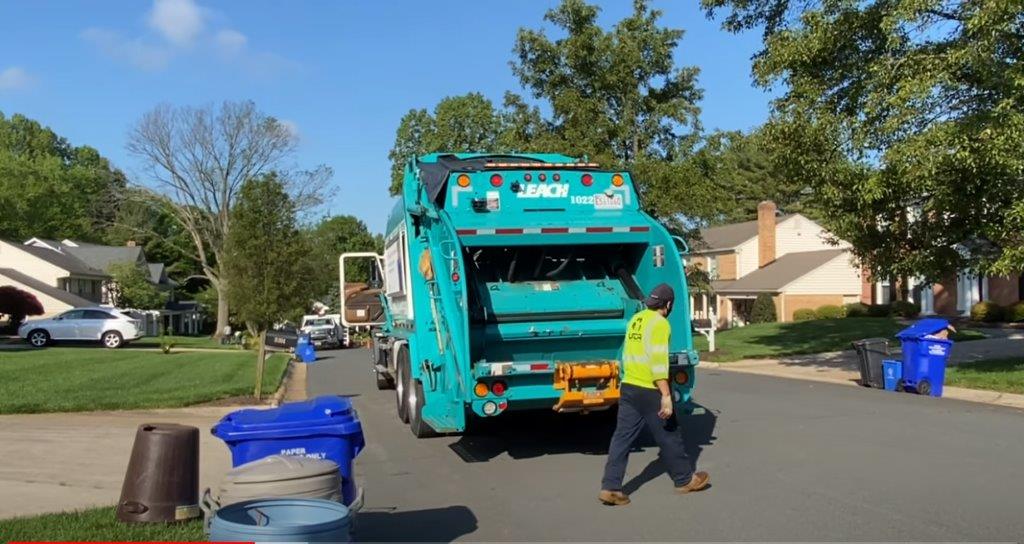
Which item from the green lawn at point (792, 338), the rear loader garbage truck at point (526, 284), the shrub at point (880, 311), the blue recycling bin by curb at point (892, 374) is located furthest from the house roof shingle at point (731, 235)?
the rear loader garbage truck at point (526, 284)

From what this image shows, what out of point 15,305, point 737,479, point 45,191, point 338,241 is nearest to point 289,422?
point 737,479

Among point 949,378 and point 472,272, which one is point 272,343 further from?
point 949,378

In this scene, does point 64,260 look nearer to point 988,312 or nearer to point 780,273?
point 780,273

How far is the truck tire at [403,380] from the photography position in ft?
36.7

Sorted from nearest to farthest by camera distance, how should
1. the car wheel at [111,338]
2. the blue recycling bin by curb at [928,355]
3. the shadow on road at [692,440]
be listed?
the shadow on road at [692,440], the blue recycling bin by curb at [928,355], the car wheel at [111,338]

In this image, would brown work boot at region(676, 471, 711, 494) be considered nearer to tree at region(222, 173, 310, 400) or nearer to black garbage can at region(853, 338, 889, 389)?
black garbage can at region(853, 338, 889, 389)

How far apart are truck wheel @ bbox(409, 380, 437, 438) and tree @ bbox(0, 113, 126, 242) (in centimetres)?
4309

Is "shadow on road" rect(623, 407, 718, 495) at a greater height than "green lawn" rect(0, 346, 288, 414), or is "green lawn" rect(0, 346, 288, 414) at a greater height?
"green lawn" rect(0, 346, 288, 414)

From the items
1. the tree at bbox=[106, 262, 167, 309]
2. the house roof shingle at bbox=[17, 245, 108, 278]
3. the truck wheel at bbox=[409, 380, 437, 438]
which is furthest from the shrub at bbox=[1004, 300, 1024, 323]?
the house roof shingle at bbox=[17, 245, 108, 278]

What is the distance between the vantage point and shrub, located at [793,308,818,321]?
141 ft

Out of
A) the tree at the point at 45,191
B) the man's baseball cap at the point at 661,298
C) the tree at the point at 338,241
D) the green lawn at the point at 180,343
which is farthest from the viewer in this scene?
the tree at the point at 338,241

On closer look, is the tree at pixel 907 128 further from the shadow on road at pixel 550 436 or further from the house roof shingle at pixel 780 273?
the house roof shingle at pixel 780 273

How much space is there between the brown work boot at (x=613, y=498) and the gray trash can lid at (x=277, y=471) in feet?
8.68

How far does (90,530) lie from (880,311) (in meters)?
38.9
